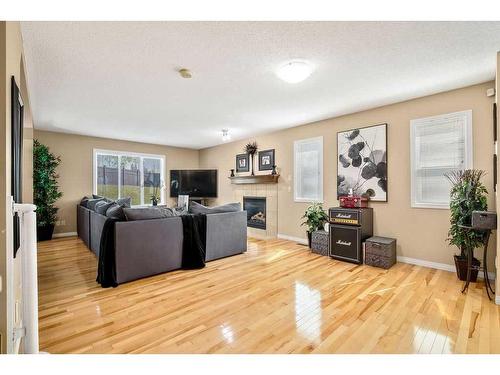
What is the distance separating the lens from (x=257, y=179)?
5.70 metres

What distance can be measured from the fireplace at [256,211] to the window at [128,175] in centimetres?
274

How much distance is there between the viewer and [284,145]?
5316 mm

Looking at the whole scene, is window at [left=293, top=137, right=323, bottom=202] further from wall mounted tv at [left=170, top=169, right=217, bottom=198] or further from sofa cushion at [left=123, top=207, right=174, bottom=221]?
wall mounted tv at [left=170, top=169, right=217, bottom=198]

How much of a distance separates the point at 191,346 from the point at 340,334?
1104 millimetres

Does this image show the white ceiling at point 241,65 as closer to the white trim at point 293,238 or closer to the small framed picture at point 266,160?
the small framed picture at point 266,160

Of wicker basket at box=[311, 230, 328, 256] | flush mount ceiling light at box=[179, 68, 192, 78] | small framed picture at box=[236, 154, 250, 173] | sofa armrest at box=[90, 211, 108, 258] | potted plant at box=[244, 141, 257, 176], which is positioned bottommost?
wicker basket at box=[311, 230, 328, 256]

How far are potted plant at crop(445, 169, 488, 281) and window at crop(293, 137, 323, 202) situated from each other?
6.79 feet

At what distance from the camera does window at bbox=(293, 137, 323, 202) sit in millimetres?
4672

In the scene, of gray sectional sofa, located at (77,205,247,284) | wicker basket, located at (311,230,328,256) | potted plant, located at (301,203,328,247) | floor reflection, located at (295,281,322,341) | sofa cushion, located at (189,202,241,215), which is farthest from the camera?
potted plant, located at (301,203,328,247)

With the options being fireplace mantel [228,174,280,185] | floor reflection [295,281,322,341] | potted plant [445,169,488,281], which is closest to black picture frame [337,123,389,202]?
potted plant [445,169,488,281]

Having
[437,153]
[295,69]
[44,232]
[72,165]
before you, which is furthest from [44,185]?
[437,153]

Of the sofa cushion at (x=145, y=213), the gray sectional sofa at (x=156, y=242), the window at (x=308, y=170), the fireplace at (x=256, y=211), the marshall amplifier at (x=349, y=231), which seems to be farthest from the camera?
the fireplace at (x=256, y=211)

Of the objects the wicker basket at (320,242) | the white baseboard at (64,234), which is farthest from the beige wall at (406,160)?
the white baseboard at (64,234)

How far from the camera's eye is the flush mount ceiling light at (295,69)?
245 cm
